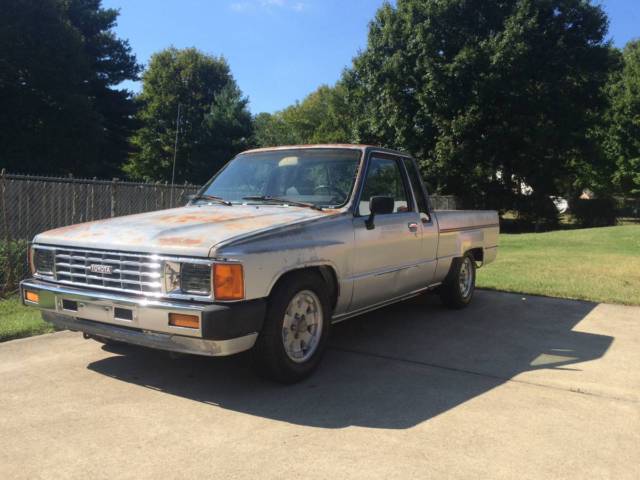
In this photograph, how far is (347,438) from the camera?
3391mm

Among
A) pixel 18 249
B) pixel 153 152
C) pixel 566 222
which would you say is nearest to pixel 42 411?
pixel 18 249

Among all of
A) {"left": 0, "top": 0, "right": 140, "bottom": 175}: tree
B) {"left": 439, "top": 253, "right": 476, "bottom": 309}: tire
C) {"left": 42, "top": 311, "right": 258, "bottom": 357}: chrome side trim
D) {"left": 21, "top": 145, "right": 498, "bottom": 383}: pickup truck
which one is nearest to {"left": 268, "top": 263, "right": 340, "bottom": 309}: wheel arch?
{"left": 21, "top": 145, "right": 498, "bottom": 383}: pickup truck

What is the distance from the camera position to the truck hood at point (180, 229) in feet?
12.7

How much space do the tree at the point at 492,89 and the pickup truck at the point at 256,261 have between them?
22987 mm

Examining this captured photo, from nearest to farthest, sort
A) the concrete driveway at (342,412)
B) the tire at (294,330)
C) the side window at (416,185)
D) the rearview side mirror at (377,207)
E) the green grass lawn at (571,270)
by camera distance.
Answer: the concrete driveway at (342,412) < the tire at (294,330) < the rearview side mirror at (377,207) < the side window at (416,185) < the green grass lawn at (571,270)

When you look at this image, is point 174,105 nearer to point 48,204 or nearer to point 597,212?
point 597,212

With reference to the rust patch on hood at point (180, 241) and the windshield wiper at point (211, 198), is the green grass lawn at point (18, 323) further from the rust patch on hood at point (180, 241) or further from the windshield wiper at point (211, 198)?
the rust patch on hood at point (180, 241)

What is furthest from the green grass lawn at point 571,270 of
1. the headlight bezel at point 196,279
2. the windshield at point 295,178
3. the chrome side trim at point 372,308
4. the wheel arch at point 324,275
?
the headlight bezel at point 196,279

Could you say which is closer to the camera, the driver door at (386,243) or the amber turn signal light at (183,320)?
the amber turn signal light at (183,320)

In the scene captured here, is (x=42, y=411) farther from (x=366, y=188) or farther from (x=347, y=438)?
(x=366, y=188)

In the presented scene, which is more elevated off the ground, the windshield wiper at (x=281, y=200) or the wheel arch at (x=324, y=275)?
the windshield wiper at (x=281, y=200)

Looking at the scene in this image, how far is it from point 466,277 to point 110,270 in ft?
16.4

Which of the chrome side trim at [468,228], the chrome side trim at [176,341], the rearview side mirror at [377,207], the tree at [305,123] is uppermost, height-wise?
the tree at [305,123]

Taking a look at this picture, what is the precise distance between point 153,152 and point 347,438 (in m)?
49.6
